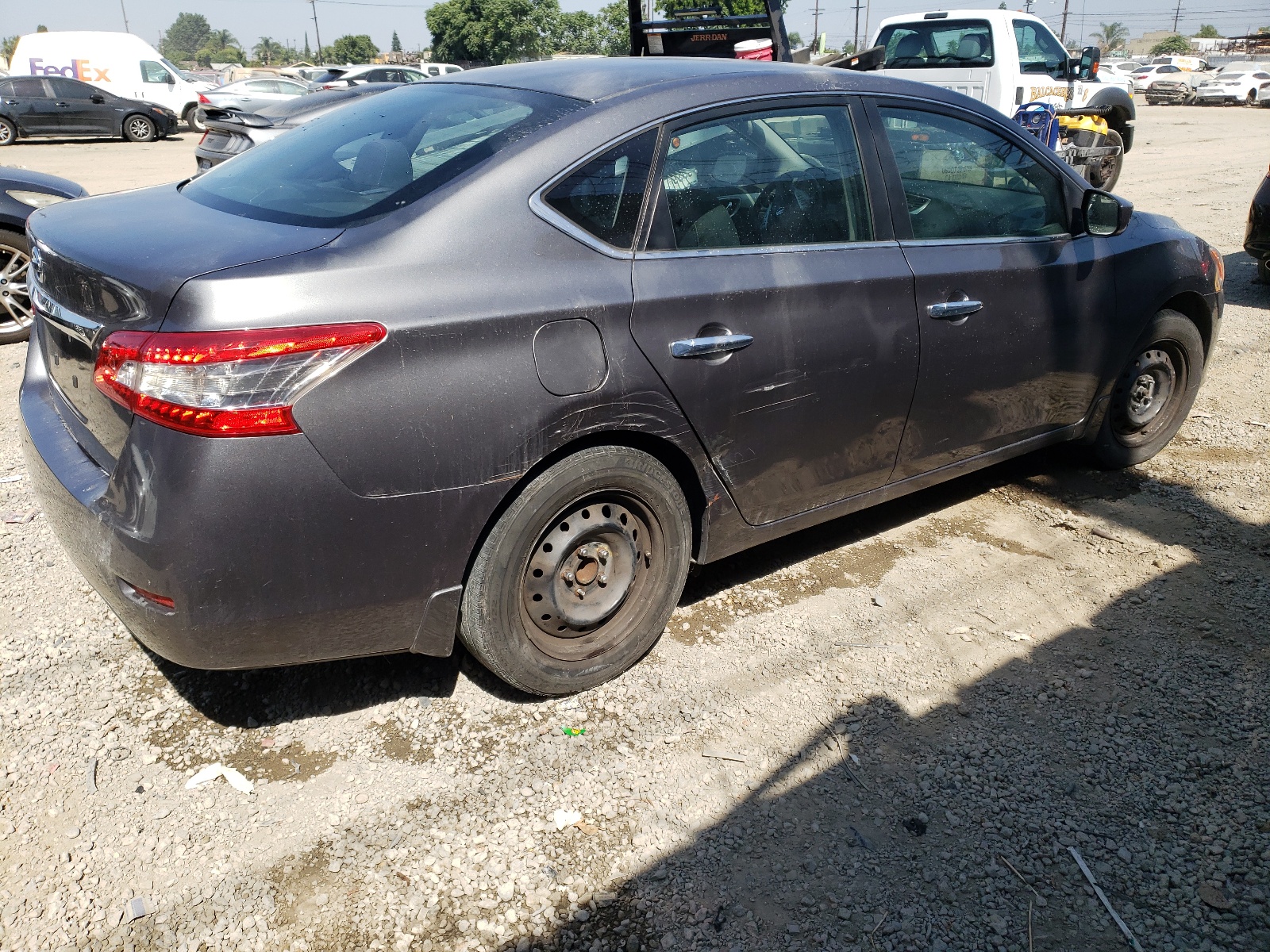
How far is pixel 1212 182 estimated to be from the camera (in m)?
14.2

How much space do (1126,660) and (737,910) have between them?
5.81 feet

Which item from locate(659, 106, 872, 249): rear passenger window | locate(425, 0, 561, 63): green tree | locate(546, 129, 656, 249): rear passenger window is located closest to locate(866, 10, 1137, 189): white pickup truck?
locate(659, 106, 872, 249): rear passenger window

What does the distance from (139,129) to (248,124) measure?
1674cm

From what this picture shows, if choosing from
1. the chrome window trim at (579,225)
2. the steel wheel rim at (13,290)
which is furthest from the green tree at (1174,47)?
the chrome window trim at (579,225)

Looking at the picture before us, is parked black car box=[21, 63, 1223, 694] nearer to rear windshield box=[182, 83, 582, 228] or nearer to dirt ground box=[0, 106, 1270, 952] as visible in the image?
rear windshield box=[182, 83, 582, 228]

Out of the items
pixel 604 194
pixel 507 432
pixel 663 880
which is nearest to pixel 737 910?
pixel 663 880

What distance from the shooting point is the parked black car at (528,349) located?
2.33 m

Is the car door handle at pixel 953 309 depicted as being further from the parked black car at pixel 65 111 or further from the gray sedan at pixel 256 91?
the gray sedan at pixel 256 91

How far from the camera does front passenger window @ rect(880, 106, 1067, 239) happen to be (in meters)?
3.54

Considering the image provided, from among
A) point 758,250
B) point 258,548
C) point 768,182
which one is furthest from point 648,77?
point 258,548

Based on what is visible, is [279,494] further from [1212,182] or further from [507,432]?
[1212,182]

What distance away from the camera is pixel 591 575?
2994 millimetres

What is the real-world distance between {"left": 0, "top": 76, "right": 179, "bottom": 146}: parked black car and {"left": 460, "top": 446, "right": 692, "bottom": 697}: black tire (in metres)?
23.6

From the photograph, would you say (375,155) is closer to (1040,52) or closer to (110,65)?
(1040,52)
